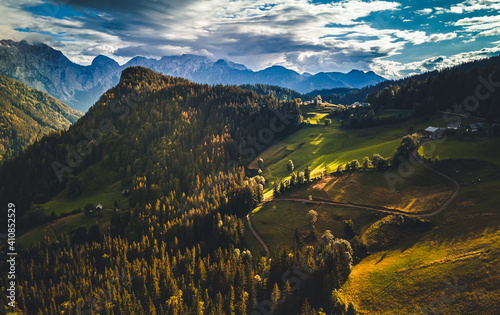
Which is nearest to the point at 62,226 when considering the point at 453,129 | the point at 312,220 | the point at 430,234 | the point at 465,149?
the point at 312,220

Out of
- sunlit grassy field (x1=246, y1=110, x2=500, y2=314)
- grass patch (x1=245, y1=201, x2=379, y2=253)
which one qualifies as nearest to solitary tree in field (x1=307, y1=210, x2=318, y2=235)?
grass patch (x1=245, y1=201, x2=379, y2=253)

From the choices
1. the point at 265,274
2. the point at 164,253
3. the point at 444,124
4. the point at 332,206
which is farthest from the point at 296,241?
the point at 444,124

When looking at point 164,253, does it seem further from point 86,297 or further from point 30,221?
point 30,221

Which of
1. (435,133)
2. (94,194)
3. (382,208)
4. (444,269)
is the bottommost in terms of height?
(94,194)

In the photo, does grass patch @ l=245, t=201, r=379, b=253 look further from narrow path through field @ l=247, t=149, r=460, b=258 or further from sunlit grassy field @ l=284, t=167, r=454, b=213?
sunlit grassy field @ l=284, t=167, r=454, b=213

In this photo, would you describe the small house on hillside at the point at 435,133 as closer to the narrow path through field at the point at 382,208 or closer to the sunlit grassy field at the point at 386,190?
the narrow path through field at the point at 382,208

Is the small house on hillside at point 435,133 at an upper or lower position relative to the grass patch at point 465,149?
upper

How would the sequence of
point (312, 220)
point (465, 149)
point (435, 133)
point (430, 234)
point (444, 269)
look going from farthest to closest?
point (435, 133) < point (465, 149) < point (312, 220) < point (430, 234) < point (444, 269)

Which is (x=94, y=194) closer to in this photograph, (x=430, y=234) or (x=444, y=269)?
(x=430, y=234)

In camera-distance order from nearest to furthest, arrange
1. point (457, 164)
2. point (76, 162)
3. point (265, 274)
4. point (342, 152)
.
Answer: point (265, 274), point (457, 164), point (342, 152), point (76, 162)

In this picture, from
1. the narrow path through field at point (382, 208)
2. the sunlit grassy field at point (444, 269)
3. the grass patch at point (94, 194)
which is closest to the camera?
the sunlit grassy field at point (444, 269)

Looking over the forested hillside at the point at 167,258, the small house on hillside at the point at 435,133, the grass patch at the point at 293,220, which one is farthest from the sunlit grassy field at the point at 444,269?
the small house on hillside at the point at 435,133
